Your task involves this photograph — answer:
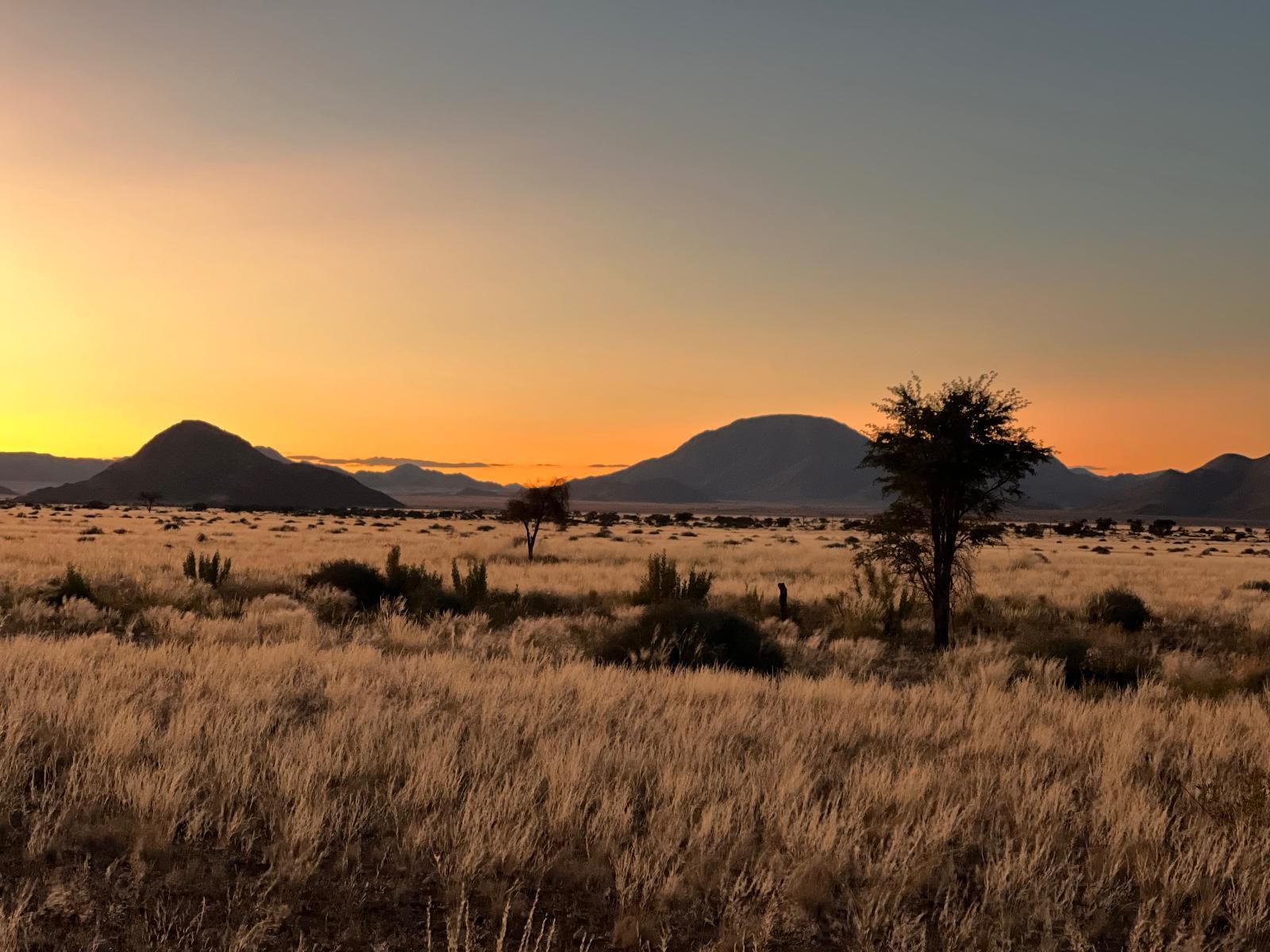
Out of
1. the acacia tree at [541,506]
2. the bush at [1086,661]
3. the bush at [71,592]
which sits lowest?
the bush at [1086,661]

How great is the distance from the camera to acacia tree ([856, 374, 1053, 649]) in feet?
54.0

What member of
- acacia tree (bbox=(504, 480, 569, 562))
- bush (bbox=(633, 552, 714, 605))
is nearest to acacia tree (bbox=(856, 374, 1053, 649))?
bush (bbox=(633, 552, 714, 605))

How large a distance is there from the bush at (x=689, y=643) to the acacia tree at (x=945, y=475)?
12.3 feet

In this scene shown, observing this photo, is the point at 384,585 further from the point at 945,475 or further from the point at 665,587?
the point at 945,475

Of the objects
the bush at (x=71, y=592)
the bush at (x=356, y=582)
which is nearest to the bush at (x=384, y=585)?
the bush at (x=356, y=582)

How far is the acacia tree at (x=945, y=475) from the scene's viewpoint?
1645cm

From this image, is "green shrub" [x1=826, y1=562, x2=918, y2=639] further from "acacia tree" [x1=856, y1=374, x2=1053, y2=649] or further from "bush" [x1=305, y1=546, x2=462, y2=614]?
"bush" [x1=305, y1=546, x2=462, y2=614]

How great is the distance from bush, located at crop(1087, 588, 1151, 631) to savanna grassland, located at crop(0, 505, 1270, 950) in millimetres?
6278

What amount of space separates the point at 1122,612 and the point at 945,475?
7436 millimetres

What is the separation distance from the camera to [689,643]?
1352cm

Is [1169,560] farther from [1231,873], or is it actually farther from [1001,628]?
[1231,873]

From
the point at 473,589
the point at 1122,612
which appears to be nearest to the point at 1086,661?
the point at 1122,612

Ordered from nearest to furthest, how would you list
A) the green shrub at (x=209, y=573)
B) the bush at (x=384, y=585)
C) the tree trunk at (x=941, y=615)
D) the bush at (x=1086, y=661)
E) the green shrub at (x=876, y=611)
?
the bush at (x=1086, y=661) < the tree trunk at (x=941, y=615) < the green shrub at (x=876, y=611) < the bush at (x=384, y=585) < the green shrub at (x=209, y=573)

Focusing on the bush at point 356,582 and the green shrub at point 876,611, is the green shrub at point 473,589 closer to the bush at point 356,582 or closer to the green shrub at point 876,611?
the bush at point 356,582
